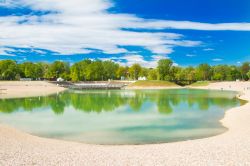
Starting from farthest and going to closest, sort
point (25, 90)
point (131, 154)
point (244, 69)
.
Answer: point (244, 69)
point (25, 90)
point (131, 154)

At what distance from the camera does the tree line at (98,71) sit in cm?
14838

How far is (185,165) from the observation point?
12.7 metres

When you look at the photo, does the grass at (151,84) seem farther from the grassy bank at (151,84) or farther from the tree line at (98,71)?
the tree line at (98,71)

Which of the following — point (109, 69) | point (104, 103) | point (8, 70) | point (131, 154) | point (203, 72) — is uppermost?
point (109, 69)

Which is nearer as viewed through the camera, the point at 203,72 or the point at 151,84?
the point at 151,84

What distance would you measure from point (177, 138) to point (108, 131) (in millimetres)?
6029

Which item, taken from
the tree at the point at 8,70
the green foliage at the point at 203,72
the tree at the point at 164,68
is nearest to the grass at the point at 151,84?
the tree at the point at 164,68

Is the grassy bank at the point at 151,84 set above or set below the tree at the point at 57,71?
below

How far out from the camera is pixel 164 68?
14938cm

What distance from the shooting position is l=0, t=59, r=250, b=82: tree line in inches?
5842

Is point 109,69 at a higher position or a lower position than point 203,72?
higher

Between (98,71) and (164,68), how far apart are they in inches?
1352

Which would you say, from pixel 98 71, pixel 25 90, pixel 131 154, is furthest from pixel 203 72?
pixel 131 154

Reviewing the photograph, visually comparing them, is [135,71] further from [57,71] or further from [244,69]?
[244,69]
